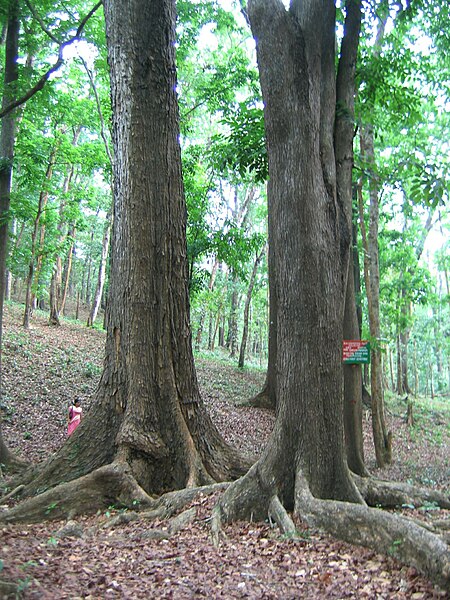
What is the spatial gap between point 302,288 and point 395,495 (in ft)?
8.23

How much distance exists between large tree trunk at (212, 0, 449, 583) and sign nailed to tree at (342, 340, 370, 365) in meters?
1.64

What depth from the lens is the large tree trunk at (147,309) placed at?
19.5 ft

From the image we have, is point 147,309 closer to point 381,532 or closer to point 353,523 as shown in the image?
point 353,523

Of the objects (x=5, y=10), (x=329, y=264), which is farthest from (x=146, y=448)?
(x=5, y=10)

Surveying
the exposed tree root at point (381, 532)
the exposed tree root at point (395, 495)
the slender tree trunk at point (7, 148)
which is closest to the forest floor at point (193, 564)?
the exposed tree root at point (381, 532)

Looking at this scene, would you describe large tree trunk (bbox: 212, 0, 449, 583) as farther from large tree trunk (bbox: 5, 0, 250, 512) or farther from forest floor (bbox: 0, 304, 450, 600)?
large tree trunk (bbox: 5, 0, 250, 512)

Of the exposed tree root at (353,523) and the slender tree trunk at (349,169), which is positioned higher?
the slender tree trunk at (349,169)

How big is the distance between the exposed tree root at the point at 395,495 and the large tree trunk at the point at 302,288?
46cm

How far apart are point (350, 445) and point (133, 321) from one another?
3.84 meters

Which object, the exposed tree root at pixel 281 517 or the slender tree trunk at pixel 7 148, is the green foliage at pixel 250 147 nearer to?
the slender tree trunk at pixel 7 148

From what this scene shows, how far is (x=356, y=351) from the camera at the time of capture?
6969 mm

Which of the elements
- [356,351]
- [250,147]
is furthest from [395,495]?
[250,147]

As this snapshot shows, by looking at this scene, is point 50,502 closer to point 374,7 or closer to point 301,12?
point 301,12

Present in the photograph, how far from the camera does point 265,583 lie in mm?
3529
